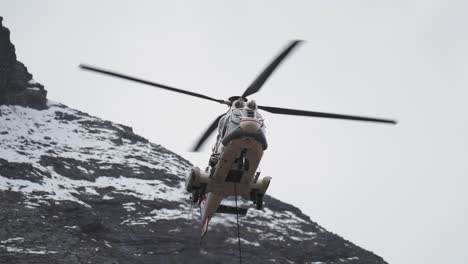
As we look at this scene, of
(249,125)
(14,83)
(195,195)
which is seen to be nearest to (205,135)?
(195,195)

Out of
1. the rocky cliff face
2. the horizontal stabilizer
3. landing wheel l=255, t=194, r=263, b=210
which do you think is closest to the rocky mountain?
the rocky cliff face

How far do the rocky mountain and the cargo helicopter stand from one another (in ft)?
171

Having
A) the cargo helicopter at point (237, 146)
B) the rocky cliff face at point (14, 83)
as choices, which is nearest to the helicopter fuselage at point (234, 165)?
the cargo helicopter at point (237, 146)

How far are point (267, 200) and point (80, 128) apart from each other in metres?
56.6

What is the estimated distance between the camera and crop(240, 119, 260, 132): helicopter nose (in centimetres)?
1945

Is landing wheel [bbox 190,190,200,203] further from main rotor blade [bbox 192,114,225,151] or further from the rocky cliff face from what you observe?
the rocky cliff face

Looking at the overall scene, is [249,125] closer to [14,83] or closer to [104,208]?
[104,208]

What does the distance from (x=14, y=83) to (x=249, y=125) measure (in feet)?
416

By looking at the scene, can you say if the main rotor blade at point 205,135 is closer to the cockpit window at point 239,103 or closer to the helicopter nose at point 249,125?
the cockpit window at point 239,103

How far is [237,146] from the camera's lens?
19.9m

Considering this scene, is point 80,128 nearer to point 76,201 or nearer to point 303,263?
point 76,201

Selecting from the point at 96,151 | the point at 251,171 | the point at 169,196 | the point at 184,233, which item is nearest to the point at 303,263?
the point at 184,233

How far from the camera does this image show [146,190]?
107 m

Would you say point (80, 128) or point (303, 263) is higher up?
point (80, 128)
